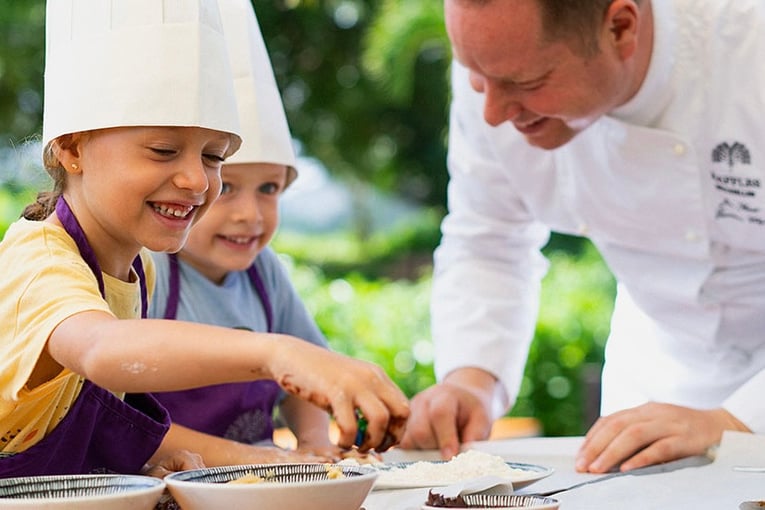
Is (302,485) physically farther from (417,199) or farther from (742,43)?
(417,199)

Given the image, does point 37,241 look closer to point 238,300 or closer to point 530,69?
point 238,300

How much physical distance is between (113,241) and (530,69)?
0.99 metres

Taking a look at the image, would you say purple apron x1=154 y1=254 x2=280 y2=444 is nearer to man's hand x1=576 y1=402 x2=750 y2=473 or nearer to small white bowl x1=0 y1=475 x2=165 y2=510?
man's hand x1=576 y1=402 x2=750 y2=473

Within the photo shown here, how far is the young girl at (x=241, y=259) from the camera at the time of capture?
2.13 m

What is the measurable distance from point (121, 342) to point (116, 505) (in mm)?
242

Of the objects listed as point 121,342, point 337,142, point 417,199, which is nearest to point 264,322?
point 121,342

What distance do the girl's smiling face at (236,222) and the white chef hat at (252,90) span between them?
0.07 metres

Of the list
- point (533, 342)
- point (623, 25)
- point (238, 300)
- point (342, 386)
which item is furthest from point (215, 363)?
point (533, 342)

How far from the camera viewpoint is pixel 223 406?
85.5 inches

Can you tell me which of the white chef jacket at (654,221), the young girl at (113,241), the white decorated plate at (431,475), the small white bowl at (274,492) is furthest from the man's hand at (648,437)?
the small white bowl at (274,492)

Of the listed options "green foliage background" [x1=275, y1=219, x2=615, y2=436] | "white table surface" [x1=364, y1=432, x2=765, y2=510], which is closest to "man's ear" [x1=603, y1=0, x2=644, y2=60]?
"white table surface" [x1=364, y1=432, x2=765, y2=510]

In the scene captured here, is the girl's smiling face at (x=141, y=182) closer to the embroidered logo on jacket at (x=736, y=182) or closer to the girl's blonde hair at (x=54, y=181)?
the girl's blonde hair at (x=54, y=181)

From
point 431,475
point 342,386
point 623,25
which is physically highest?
point 623,25

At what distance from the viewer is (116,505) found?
1.06 meters
